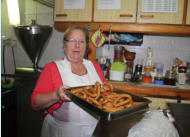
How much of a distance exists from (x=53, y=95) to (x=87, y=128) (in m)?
0.37

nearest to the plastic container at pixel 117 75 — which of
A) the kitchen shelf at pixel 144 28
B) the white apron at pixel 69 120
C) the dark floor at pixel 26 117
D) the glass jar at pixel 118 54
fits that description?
the glass jar at pixel 118 54

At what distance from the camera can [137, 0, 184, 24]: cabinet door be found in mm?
1701

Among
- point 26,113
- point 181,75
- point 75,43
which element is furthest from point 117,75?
point 26,113

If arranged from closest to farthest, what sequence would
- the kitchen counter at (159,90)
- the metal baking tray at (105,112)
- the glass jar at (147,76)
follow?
the metal baking tray at (105,112), the kitchen counter at (159,90), the glass jar at (147,76)

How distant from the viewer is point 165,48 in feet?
7.00

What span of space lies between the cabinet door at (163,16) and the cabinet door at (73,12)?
0.53 metres

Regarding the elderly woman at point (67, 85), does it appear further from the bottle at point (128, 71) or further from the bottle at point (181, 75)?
the bottle at point (181, 75)

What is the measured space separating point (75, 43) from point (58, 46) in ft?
3.79

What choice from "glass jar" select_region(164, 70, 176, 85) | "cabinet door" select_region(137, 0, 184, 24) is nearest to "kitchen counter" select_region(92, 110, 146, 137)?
"glass jar" select_region(164, 70, 176, 85)

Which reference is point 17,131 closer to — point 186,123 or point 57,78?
point 57,78

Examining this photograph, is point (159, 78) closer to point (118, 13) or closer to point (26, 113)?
point (118, 13)

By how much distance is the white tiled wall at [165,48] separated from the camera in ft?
6.87

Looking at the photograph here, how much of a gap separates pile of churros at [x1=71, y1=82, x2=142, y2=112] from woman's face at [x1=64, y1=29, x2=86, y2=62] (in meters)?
0.37

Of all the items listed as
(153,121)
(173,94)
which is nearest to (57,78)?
(153,121)
